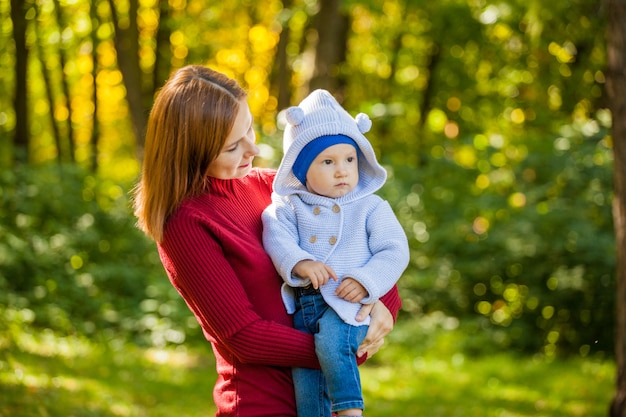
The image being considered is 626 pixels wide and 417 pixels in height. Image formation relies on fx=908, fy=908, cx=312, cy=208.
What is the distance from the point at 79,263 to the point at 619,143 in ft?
22.1

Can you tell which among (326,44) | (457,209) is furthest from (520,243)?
(326,44)

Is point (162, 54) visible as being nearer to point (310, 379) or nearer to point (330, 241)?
point (330, 241)

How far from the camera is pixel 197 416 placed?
6719 millimetres

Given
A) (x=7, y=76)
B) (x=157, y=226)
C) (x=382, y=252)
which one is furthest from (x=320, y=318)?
(x=7, y=76)

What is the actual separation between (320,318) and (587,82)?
10521 millimetres

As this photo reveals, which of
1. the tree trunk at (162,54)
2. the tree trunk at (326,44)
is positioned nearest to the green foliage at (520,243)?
the tree trunk at (326,44)

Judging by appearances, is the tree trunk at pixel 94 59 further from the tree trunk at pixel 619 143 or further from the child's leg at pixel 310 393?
the child's leg at pixel 310 393

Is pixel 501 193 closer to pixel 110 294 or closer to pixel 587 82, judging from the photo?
pixel 587 82

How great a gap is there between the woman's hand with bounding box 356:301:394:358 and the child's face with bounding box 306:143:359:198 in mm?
347

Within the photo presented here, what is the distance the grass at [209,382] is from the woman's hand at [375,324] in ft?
12.3

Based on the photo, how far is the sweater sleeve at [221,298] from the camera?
239cm

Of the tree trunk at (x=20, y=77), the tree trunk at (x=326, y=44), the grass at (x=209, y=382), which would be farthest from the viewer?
the tree trunk at (x=20, y=77)

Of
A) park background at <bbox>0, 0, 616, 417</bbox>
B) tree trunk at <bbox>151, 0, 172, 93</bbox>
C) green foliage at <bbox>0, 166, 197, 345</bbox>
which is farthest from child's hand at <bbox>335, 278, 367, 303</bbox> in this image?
tree trunk at <bbox>151, 0, 172, 93</bbox>

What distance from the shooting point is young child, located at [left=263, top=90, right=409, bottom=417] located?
2455mm
